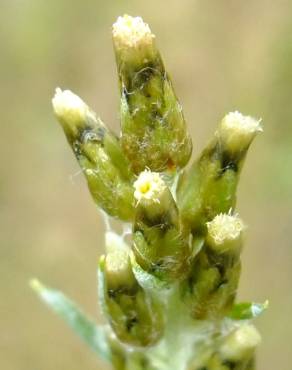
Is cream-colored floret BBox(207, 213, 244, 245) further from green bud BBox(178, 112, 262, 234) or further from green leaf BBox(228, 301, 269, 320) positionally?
green leaf BBox(228, 301, 269, 320)

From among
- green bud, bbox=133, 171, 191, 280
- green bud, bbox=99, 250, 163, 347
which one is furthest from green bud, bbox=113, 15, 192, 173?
green bud, bbox=99, 250, 163, 347

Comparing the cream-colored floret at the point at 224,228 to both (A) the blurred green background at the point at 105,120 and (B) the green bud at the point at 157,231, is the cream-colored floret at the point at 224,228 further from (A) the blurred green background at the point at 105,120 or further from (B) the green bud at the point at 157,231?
(A) the blurred green background at the point at 105,120

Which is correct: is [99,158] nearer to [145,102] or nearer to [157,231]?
[145,102]

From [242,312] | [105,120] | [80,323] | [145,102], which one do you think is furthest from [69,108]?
[105,120]

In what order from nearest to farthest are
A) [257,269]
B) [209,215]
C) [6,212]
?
[209,215] < [257,269] < [6,212]

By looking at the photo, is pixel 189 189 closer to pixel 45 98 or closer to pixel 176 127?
pixel 176 127

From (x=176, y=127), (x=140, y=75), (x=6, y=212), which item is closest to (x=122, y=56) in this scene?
(x=140, y=75)

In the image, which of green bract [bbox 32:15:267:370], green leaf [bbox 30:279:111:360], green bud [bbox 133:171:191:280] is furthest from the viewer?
green leaf [bbox 30:279:111:360]

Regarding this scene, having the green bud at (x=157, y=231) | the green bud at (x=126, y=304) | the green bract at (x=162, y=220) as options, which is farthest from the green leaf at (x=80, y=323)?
the green bud at (x=157, y=231)
